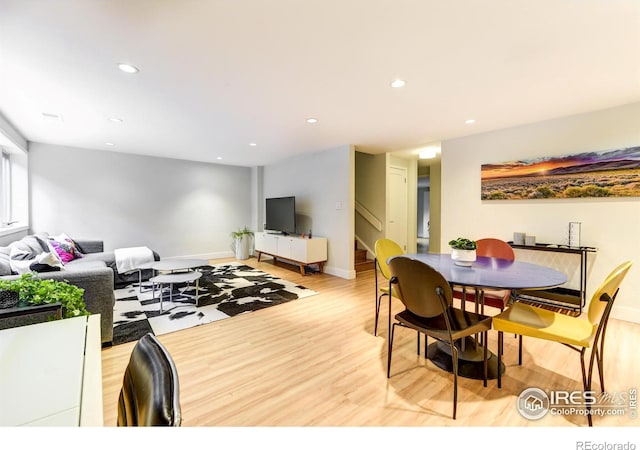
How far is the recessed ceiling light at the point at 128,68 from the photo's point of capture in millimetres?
2248


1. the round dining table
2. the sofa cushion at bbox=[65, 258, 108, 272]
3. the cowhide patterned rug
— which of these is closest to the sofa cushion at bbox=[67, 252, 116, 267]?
the sofa cushion at bbox=[65, 258, 108, 272]

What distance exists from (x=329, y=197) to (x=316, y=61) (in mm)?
3157

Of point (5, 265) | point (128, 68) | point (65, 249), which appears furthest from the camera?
point (65, 249)

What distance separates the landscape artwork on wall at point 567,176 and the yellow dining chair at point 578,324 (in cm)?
201

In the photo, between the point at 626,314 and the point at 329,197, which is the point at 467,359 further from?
the point at 329,197

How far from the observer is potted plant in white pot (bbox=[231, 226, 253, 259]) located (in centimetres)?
684

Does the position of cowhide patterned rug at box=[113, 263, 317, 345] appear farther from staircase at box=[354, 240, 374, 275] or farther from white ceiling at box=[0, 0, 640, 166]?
white ceiling at box=[0, 0, 640, 166]

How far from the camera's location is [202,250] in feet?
22.3

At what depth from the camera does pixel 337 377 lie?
2.02 meters

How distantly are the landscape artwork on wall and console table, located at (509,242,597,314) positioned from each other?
65cm

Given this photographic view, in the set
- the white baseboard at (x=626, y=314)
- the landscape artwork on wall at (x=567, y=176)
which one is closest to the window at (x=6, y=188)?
the landscape artwork on wall at (x=567, y=176)
